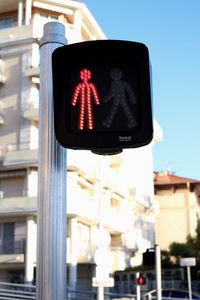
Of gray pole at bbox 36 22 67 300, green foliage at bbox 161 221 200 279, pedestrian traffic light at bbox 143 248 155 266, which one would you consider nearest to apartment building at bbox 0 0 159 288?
green foliage at bbox 161 221 200 279

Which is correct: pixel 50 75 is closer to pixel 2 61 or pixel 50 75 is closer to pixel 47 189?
pixel 47 189

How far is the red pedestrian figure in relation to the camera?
275 centimetres

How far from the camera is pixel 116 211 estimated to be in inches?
1710

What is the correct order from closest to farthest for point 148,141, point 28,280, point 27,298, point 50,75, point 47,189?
1. point 148,141
2. point 47,189
3. point 50,75
4. point 27,298
5. point 28,280

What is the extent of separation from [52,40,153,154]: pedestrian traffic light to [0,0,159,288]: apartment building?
2920cm

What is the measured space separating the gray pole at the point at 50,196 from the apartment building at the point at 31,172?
1139 inches

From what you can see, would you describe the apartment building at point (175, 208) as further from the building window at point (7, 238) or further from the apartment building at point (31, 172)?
the building window at point (7, 238)

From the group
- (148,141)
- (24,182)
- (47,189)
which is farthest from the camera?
(24,182)

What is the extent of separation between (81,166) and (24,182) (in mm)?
3882

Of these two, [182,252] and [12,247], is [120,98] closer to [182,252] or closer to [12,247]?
[12,247]

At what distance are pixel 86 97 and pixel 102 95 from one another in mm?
83

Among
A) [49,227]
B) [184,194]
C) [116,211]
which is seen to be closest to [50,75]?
[49,227]

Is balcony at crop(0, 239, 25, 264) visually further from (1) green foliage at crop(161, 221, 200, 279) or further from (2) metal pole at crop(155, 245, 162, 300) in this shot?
(2) metal pole at crop(155, 245, 162, 300)

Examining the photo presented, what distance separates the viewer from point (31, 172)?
117ft
